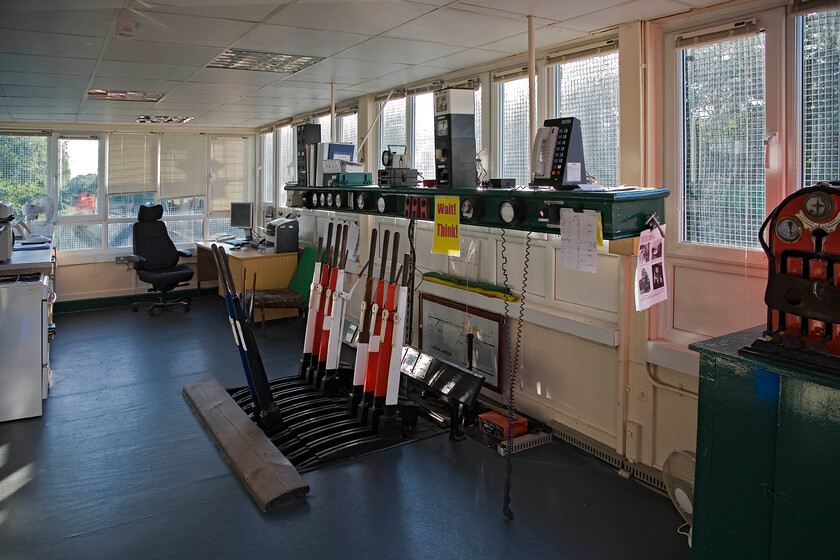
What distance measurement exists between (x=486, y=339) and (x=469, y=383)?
0.57 metres

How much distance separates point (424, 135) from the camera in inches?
223

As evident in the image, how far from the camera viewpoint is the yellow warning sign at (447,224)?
340 cm

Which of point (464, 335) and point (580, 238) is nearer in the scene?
point (580, 238)

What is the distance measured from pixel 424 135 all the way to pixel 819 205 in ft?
13.1

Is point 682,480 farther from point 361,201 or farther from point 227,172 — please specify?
point 227,172

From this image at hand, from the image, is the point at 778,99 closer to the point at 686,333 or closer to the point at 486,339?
the point at 686,333

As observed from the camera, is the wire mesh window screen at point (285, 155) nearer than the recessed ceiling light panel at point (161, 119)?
No

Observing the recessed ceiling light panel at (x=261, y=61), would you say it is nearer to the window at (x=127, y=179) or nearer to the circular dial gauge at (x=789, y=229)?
the circular dial gauge at (x=789, y=229)

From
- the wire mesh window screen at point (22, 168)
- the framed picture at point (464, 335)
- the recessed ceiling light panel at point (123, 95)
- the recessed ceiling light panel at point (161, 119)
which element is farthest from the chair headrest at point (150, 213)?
the framed picture at point (464, 335)

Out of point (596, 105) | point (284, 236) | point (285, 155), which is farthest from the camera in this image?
point (285, 155)

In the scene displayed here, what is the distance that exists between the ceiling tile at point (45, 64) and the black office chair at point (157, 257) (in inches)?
156

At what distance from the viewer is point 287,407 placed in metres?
4.69

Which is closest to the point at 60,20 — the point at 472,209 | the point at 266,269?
the point at 472,209

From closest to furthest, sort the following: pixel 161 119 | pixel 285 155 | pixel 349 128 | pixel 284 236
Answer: pixel 349 128 < pixel 284 236 < pixel 161 119 < pixel 285 155
